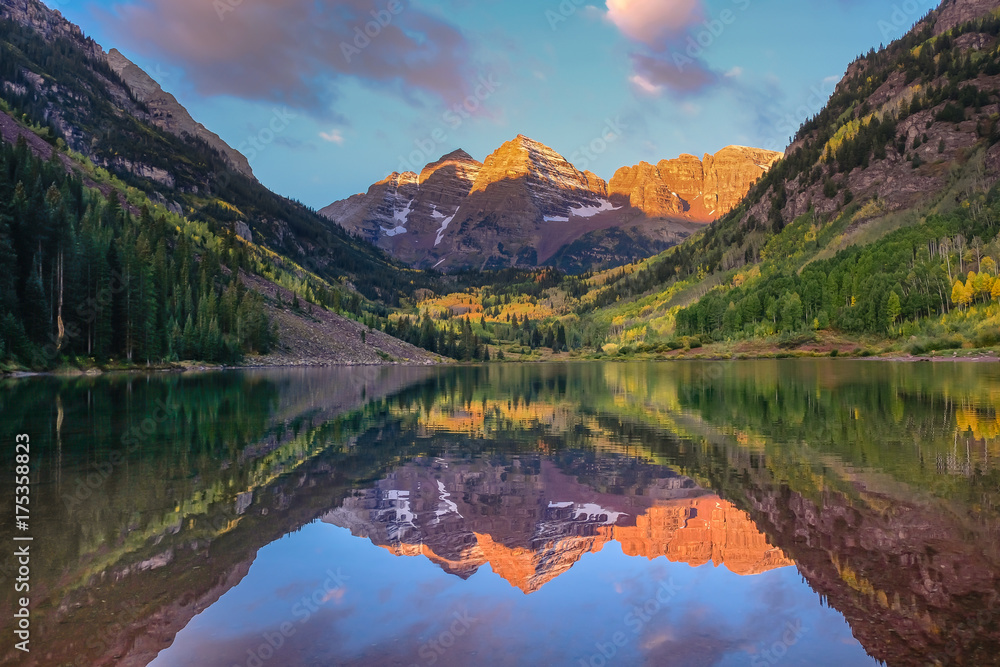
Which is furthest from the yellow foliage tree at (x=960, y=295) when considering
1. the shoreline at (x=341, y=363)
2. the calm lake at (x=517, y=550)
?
the calm lake at (x=517, y=550)

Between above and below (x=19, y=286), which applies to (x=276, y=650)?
below

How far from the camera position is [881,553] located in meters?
10.5

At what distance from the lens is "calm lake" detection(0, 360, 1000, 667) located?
7859mm

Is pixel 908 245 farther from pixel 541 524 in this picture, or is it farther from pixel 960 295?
pixel 541 524

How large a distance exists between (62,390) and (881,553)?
5899 centimetres

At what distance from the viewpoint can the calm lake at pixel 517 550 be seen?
7.86 metres

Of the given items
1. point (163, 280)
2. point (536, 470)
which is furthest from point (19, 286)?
point (536, 470)

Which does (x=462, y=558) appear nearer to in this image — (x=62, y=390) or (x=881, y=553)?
(x=881, y=553)

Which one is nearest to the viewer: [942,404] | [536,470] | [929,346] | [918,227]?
[536,470]
